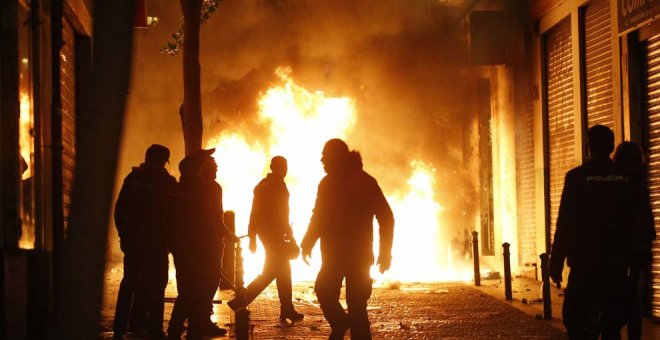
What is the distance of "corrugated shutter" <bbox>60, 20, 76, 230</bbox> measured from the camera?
1313 cm

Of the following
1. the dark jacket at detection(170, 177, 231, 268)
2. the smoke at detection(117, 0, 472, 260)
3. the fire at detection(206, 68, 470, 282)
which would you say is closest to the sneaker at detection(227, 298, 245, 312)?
the dark jacket at detection(170, 177, 231, 268)

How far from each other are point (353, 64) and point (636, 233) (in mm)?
17226

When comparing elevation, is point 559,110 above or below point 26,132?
above

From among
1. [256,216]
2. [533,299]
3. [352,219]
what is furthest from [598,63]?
[352,219]

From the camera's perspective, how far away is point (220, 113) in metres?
23.8

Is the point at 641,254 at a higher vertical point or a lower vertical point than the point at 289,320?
higher

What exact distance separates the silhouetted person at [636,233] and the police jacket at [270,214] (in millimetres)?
4115

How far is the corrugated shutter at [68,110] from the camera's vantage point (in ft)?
43.1

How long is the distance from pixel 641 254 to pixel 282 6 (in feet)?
55.8

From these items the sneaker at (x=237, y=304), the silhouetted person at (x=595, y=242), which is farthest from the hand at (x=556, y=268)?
the sneaker at (x=237, y=304)

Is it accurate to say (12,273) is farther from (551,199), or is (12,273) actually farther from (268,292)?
(551,199)

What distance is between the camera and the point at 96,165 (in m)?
14.2

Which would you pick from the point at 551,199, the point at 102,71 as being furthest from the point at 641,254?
the point at 551,199

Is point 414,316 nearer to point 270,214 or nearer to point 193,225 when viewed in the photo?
point 270,214
